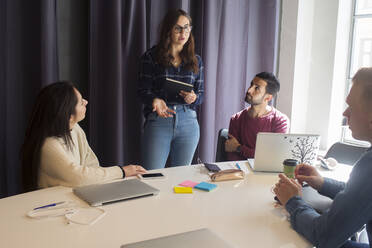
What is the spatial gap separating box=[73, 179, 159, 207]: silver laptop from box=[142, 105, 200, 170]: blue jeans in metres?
0.88

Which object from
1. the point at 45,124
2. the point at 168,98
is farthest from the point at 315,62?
the point at 45,124

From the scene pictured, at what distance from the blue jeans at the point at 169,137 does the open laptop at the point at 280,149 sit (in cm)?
76

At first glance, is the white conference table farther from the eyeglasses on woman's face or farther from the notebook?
the eyeglasses on woman's face

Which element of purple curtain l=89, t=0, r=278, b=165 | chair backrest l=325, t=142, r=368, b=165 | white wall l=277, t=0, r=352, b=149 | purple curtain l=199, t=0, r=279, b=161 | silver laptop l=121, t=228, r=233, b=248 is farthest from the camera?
white wall l=277, t=0, r=352, b=149

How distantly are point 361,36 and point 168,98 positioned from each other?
2.40 m

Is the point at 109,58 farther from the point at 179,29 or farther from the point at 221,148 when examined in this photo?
the point at 221,148

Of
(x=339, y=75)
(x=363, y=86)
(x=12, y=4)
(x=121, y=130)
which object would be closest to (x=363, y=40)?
(x=339, y=75)

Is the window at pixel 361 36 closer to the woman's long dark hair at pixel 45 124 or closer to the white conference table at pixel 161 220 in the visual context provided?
the white conference table at pixel 161 220

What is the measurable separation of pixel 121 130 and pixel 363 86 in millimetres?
1881

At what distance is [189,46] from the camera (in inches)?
100

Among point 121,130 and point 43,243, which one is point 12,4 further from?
point 43,243

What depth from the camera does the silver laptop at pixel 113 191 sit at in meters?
1.34

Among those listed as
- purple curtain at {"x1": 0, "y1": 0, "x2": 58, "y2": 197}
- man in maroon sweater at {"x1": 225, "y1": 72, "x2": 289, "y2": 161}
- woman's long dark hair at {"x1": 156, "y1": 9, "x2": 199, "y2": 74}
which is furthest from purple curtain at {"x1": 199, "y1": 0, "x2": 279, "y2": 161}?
purple curtain at {"x1": 0, "y1": 0, "x2": 58, "y2": 197}

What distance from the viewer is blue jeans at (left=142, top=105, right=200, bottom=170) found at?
7.91 ft
